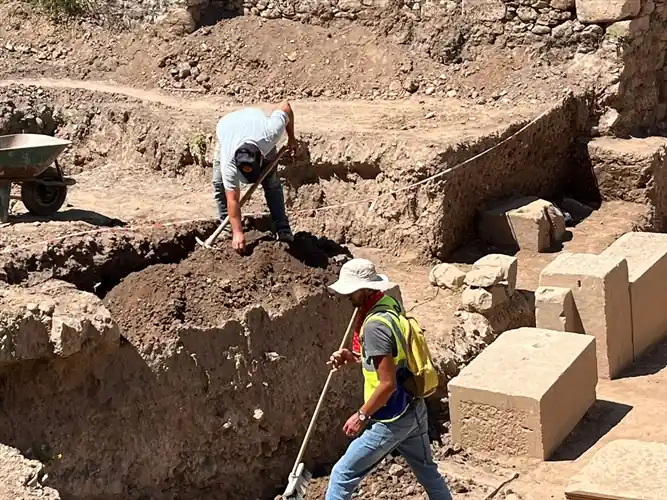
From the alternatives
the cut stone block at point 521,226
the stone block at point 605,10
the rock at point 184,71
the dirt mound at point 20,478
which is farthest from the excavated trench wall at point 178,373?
the rock at point 184,71

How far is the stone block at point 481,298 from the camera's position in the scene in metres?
10.1

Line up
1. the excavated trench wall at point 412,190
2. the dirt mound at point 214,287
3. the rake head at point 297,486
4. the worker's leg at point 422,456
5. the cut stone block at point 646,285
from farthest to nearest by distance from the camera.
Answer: the excavated trench wall at point 412,190 < the cut stone block at point 646,285 < the dirt mound at point 214,287 < the rake head at point 297,486 < the worker's leg at point 422,456

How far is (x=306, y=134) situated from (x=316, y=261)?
12.5 feet

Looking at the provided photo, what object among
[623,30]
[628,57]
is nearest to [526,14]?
[623,30]

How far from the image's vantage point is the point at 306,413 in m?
8.22

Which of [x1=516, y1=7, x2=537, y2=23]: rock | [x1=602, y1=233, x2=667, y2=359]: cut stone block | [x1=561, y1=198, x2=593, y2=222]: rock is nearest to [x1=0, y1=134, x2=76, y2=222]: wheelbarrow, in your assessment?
[x1=602, y1=233, x2=667, y2=359]: cut stone block

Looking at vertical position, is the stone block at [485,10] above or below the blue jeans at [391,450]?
above

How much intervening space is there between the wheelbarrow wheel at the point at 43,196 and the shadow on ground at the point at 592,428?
14.9ft

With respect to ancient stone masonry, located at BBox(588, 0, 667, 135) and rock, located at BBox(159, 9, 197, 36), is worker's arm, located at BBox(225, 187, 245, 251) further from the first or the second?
rock, located at BBox(159, 9, 197, 36)

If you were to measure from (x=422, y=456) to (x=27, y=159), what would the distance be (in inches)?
174

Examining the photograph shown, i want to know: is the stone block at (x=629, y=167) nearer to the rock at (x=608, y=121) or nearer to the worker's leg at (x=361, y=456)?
the rock at (x=608, y=121)

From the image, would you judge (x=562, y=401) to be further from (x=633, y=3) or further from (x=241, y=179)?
(x=633, y=3)

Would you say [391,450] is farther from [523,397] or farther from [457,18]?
[457,18]

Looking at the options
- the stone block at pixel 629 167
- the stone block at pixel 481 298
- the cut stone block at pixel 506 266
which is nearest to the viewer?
the stone block at pixel 481 298
